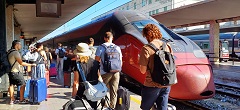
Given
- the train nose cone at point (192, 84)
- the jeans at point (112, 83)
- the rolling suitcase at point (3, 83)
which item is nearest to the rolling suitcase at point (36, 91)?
the rolling suitcase at point (3, 83)

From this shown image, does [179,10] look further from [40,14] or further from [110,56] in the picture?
[110,56]

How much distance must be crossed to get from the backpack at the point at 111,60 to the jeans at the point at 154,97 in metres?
1.48

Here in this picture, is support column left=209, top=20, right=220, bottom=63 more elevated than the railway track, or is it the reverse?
support column left=209, top=20, right=220, bottom=63

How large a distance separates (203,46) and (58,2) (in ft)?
85.8

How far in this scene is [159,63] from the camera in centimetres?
311

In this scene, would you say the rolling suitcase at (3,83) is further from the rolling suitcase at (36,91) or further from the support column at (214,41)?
the support column at (214,41)

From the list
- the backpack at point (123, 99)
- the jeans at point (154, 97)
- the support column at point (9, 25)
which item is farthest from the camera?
the support column at point (9, 25)

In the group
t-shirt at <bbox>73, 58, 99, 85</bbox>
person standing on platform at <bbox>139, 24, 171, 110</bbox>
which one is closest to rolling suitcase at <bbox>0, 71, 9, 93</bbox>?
t-shirt at <bbox>73, 58, 99, 85</bbox>

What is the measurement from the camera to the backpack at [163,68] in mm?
3100

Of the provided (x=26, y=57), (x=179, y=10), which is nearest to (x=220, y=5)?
(x=179, y=10)

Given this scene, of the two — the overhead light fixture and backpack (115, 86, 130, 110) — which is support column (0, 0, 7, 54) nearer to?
the overhead light fixture

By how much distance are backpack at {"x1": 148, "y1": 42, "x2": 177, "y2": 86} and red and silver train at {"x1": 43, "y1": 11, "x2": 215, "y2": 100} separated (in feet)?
10.2

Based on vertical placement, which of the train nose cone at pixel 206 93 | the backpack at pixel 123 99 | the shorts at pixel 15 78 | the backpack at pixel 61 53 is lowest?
the train nose cone at pixel 206 93

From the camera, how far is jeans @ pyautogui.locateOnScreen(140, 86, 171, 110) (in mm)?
3268
